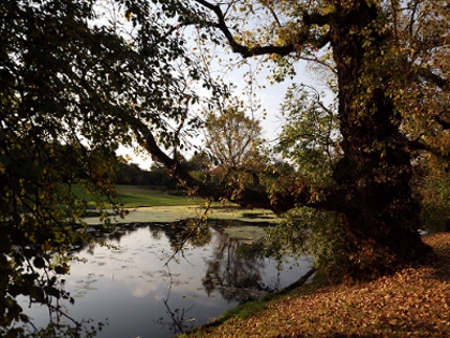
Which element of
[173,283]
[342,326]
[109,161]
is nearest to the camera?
[109,161]

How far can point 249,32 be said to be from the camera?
952 cm

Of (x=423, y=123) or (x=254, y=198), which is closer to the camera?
(x=423, y=123)

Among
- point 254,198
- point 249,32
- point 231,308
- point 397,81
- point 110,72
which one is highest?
point 249,32

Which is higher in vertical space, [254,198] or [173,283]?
[254,198]

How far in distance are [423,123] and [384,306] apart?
3.41 m

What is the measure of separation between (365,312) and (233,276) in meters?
7.74

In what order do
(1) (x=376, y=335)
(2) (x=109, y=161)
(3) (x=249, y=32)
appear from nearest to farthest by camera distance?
(2) (x=109, y=161), (1) (x=376, y=335), (3) (x=249, y=32)

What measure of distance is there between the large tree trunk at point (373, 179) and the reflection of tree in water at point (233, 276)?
4.03 metres

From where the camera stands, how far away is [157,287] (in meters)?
12.9

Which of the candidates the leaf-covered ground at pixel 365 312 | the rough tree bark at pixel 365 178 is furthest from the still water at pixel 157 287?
the rough tree bark at pixel 365 178

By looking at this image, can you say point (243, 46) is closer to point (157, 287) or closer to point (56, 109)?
point (56, 109)

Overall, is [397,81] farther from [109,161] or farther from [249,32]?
[109,161]

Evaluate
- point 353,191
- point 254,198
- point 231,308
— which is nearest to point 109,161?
point 254,198

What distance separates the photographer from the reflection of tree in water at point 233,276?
12258mm
